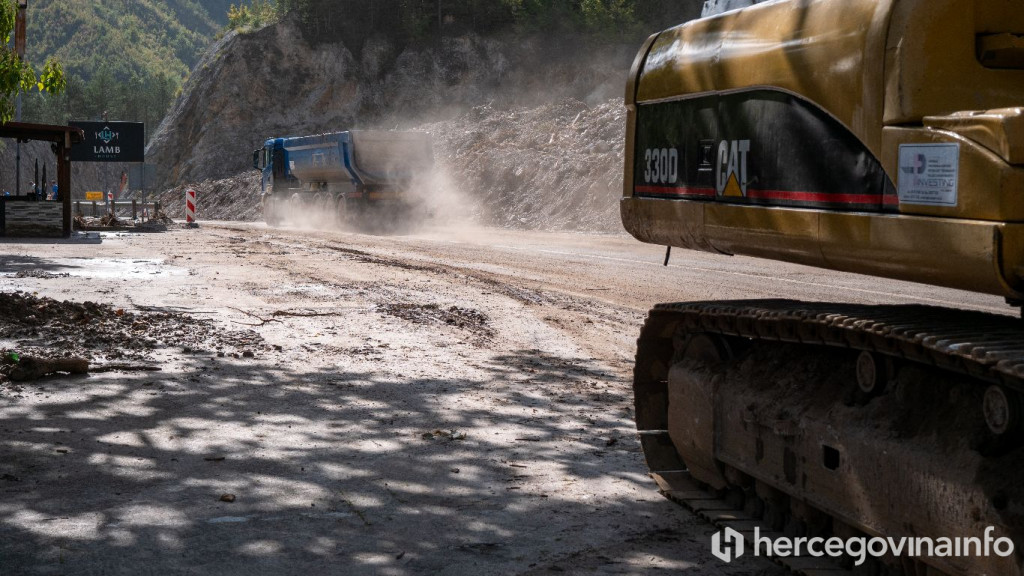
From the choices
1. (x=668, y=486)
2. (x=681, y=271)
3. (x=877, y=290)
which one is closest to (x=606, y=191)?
(x=681, y=271)

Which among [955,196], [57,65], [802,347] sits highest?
[57,65]

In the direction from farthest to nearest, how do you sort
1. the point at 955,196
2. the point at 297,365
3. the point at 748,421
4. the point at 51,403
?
the point at 297,365, the point at 51,403, the point at 748,421, the point at 955,196

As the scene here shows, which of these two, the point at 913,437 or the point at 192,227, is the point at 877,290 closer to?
the point at 913,437

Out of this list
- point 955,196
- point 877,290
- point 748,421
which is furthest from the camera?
point 877,290

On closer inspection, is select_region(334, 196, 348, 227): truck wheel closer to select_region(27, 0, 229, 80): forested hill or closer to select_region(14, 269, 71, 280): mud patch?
select_region(14, 269, 71, 280): mud patch

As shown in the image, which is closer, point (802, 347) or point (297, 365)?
point (802, 347)

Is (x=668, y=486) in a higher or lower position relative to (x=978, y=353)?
lower

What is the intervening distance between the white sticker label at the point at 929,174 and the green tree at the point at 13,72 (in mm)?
12653

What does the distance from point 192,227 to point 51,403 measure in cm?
3067

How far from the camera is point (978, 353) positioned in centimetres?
301

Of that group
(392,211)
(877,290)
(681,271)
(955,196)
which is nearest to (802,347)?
(955,196)

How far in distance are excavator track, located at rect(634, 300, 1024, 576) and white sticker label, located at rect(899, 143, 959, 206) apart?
44cm

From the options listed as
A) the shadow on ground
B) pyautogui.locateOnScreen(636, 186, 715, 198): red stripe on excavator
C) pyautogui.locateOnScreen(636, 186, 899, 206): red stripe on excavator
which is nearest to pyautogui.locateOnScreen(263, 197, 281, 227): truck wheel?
the shadow on ground

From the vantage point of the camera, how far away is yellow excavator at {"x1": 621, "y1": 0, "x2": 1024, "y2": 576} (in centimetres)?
322
